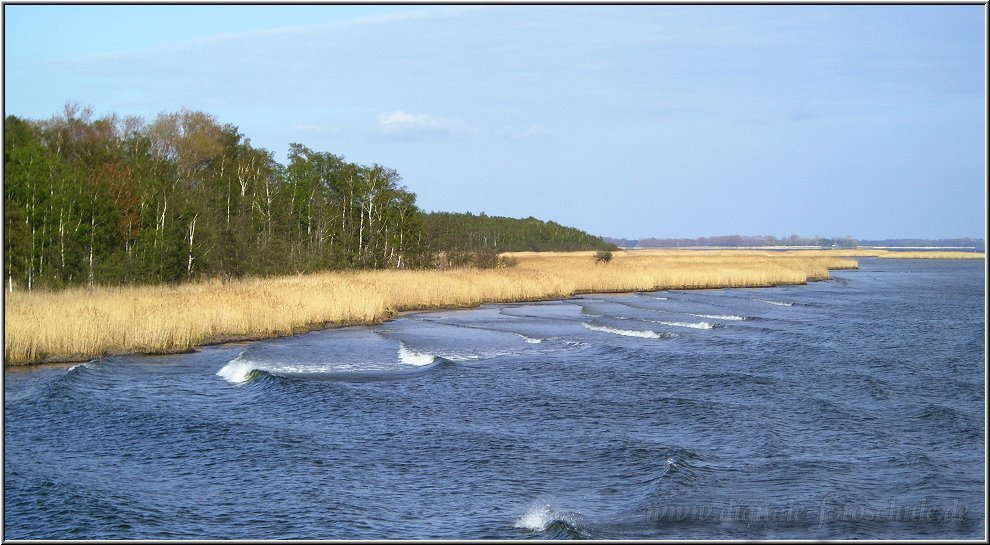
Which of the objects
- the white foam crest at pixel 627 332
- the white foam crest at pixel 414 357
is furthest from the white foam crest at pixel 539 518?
the white foam crest at pixel 627 332

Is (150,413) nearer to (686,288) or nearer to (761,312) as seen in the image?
(761,312)

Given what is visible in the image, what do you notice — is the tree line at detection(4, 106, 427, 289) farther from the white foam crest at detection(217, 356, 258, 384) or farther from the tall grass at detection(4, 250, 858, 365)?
the white foam crest at detection(217, 356, 258, 384)

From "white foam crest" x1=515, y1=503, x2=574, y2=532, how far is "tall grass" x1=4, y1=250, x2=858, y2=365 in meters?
15.3

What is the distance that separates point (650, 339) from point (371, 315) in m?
10.3

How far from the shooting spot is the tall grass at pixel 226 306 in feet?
73.0

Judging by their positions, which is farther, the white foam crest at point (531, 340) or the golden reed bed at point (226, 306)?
the white foam crest at point (531, 340)

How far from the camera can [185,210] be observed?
38.1 meters

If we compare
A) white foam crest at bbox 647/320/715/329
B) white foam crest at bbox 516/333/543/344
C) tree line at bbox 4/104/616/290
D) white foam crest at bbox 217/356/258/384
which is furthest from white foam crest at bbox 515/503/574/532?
tree line at bbox 4/104/616/290

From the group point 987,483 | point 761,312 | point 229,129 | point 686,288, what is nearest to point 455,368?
point 987,483

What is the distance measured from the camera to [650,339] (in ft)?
94.7

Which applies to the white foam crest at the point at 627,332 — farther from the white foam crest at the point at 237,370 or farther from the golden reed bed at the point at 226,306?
the white foam crest at the point at 237,370

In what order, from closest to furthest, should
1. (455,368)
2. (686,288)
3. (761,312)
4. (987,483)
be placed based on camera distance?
(987,483) → (455,368) → (761,312) → (686,288)

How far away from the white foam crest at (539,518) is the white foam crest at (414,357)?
1192 centimetres

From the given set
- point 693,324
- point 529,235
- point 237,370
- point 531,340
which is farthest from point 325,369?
point 529,235
